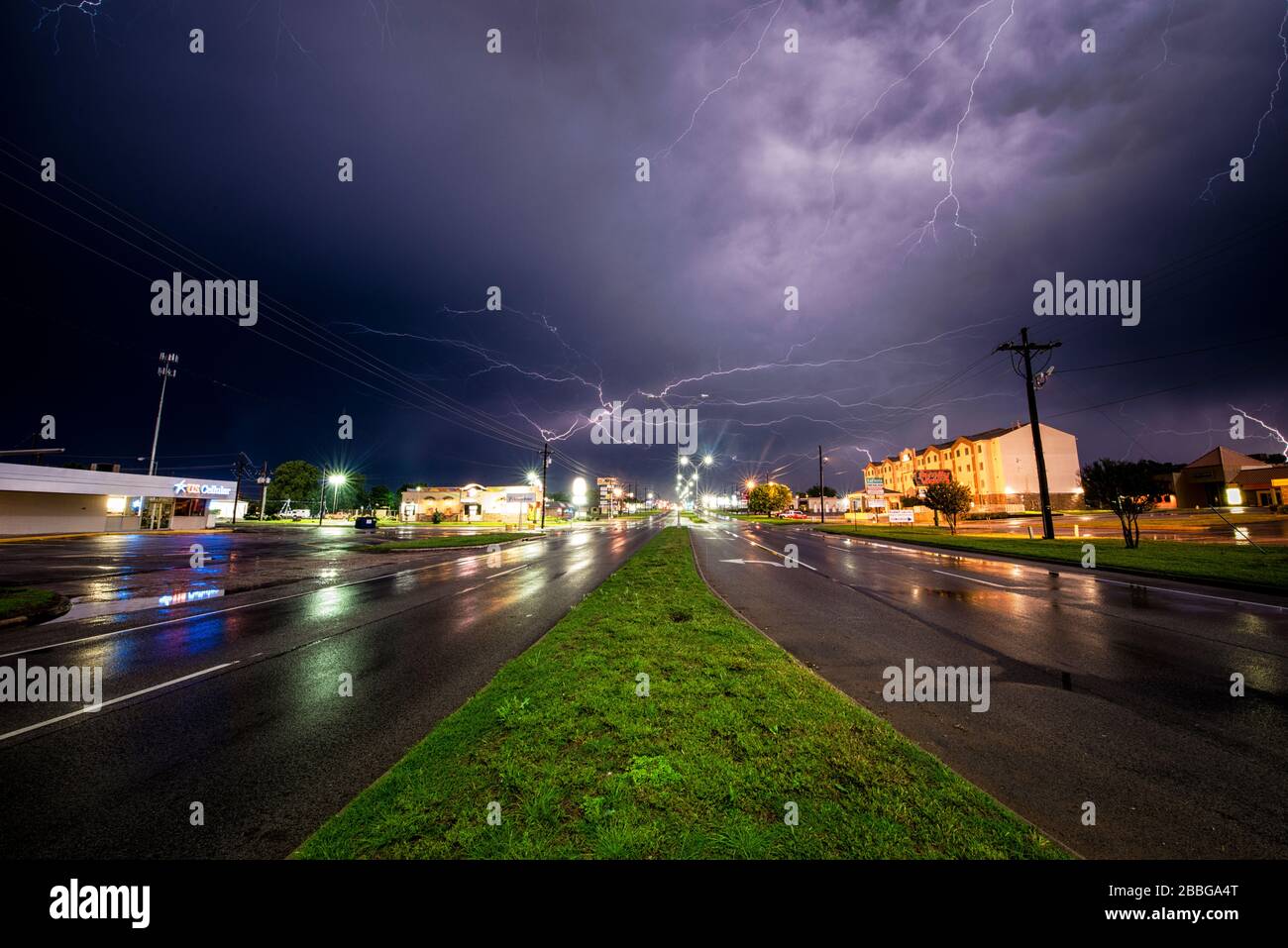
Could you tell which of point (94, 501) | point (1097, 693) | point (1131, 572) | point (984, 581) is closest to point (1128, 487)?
point (1131, 572)

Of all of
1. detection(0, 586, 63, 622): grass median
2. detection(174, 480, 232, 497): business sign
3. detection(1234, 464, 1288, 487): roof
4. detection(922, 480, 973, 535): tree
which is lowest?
detection(0, 586, 63, 622): grass median

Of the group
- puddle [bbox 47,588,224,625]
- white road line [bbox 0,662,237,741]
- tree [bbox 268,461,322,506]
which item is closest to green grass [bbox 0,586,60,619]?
puddle [bbox 47,588,224,625]

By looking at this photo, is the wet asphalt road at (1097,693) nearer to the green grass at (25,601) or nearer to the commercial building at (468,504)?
the green grass at (25,601)

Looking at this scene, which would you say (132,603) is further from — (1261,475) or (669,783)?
(1261,475)

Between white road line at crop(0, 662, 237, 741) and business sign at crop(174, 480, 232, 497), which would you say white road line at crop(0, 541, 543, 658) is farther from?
business sign at crop(174, 480, 232, 497)

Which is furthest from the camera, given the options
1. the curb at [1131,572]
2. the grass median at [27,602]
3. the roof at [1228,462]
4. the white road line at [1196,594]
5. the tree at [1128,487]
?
the roof at [1228,462]

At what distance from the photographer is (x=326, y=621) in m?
9.38

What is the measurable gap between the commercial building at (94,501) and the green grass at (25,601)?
1410 inches

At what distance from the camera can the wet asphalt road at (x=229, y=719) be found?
3.10m

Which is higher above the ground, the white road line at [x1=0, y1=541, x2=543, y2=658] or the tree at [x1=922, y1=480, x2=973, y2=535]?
the tree at [x1=922, y1=480, x2=973, y2=535]

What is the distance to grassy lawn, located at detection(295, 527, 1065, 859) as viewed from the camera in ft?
8.46

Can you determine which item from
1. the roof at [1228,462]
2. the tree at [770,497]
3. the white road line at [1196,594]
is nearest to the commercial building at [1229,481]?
the roof at [1228,462]

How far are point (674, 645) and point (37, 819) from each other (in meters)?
6.06

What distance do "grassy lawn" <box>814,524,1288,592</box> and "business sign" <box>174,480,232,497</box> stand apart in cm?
6798
